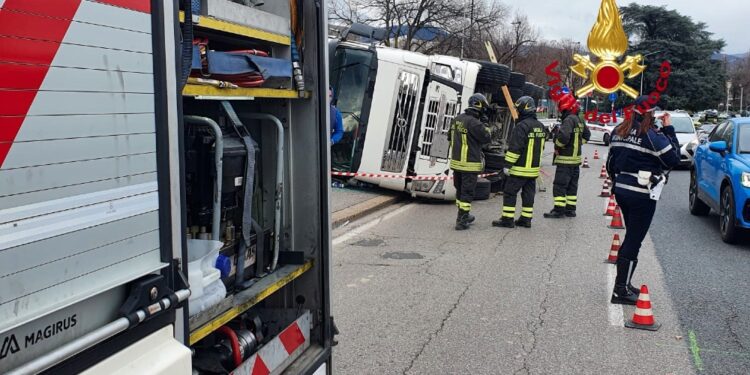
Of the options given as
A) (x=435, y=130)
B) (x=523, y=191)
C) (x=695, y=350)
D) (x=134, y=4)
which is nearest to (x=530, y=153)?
(x=523, y=191)

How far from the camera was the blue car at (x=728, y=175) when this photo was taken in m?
8.16

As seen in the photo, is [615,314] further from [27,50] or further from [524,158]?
[27,50]

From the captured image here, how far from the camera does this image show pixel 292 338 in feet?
10.3

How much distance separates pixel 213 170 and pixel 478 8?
3964 centimetres

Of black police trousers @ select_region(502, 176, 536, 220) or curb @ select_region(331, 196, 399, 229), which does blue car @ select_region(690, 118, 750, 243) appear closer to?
black police trousers @ select_region(502, 176, 536, 220)

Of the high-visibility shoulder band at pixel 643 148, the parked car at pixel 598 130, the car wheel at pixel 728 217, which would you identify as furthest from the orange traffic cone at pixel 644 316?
the parked car at pixel 598 130

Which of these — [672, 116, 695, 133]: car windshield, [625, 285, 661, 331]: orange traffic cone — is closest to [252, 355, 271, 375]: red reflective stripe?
[625, 285, 661, 331]: orange traffic cone

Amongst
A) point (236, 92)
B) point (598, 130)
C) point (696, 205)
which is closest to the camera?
point (236, 92)

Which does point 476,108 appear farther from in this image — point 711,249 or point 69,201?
point 69,201

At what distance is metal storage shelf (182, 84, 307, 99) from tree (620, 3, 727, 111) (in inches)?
1699

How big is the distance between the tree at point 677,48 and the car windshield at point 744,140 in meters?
35.5

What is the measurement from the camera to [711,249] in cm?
842

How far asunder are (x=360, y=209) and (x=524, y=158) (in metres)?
2.68

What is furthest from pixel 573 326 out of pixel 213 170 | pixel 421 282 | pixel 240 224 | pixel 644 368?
pixel 213 170
